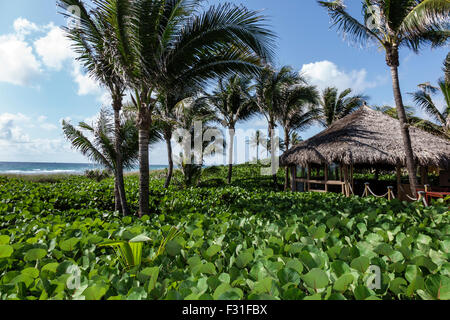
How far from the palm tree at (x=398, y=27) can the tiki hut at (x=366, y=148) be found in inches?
88.3

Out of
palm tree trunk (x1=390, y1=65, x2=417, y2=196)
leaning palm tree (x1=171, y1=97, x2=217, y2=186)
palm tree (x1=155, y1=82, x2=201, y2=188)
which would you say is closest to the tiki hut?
palm tree trunk (x1=390, y1=65, x2=417, y2=196)

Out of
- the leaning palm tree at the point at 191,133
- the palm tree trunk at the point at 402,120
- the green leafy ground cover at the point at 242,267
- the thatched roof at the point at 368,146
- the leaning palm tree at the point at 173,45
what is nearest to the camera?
the green leafy ground cover at the point at 242,267

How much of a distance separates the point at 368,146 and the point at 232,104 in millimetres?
9141

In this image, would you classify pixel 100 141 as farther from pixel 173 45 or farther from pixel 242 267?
pixel 242 267

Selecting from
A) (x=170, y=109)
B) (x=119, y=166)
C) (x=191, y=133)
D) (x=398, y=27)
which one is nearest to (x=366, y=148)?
(x=398, y=27)

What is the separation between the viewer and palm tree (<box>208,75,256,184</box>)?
1617cm

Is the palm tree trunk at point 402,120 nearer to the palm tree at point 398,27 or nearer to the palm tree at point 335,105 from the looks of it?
the palm tree at point 398,27

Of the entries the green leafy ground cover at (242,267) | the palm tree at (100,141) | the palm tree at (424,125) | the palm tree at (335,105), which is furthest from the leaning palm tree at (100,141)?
the palm tree at (335,105)

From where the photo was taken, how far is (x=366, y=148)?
1009cm

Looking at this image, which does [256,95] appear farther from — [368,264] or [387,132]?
[368,264]

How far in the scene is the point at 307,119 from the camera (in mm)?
17141

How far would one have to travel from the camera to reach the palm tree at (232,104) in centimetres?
1617
